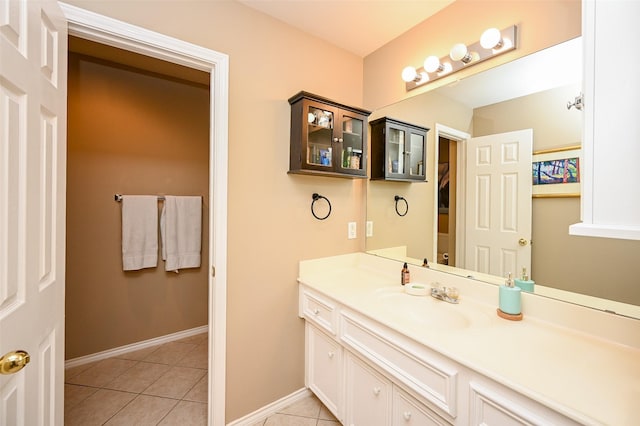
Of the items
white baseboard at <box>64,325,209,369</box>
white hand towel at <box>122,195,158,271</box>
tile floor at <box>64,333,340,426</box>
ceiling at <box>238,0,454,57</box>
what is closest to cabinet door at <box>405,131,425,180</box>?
ceiling at <box>238,0,454,57</box>

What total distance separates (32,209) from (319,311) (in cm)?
134

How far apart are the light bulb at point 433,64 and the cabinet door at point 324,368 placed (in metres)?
1.69

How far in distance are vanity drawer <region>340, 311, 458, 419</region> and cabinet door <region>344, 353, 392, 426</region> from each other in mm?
111

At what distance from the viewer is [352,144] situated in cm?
186

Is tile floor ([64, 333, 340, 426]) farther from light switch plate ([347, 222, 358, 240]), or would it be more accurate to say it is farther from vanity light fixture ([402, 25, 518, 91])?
vanity light fixture ([402, 25, 518, 91])

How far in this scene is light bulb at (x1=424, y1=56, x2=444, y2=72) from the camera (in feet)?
5.15

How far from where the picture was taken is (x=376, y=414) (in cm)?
124

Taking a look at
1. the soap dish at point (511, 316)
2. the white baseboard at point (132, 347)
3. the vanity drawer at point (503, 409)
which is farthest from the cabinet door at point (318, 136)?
the white baseboard at point (132, 347)

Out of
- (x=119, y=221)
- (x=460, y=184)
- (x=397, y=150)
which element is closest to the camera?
(x=460, y=184)

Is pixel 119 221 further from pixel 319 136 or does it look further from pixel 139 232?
pixel 319 136

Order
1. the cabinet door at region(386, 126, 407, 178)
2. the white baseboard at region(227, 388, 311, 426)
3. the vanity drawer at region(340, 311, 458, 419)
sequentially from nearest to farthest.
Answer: the vanity drawer at region(340, 311, 458, 419)
the white baseboard at region(227, 388, 311, 426)
the cabinet door at region(386, 126, 407, 178)

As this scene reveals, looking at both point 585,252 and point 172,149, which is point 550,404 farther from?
point 172,149

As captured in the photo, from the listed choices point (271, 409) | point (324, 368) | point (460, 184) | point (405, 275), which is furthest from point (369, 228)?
point (271, 409)

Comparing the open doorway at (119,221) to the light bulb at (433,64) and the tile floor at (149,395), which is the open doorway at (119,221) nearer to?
the tile floor at (149,395)
